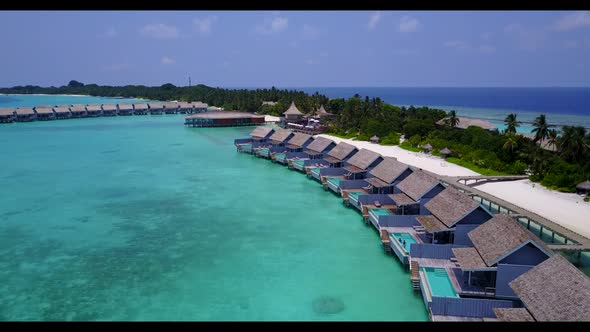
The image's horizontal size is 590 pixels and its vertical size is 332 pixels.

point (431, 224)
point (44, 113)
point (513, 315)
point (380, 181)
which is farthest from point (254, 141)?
point (44, 113)

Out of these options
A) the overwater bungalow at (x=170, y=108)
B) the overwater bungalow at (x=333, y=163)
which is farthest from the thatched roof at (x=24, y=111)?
the overwater bungalow at (x=333, y=163)

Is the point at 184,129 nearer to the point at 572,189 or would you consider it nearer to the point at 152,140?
the point at 152,140

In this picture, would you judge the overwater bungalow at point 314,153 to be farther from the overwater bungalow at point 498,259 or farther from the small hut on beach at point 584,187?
the overwater bungalow at point 498,259

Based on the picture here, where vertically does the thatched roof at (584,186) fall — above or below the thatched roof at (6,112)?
below

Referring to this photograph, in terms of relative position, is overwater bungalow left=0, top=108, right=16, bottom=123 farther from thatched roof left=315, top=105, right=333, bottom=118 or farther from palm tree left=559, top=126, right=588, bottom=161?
palm tree left=559, top=126, right=588, bottom=161

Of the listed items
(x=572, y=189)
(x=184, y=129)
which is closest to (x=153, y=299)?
(x=572, y=189)

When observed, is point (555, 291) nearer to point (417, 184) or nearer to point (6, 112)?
point (417, 184)

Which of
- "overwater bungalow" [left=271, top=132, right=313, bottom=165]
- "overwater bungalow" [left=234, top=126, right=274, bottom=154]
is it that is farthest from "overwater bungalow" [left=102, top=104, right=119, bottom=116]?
"overwater bungalow" [left=271, top=132, right=313, bottom=165]
